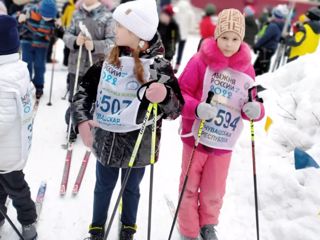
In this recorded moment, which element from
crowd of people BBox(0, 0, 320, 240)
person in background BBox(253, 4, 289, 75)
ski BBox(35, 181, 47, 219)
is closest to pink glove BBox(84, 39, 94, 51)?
crowd of people BBox(0, 0, 320, 240)

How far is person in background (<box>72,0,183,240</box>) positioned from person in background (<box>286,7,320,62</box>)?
5690 mm

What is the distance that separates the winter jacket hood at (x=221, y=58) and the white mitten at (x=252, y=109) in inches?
11.8

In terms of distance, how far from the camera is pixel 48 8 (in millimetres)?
5926

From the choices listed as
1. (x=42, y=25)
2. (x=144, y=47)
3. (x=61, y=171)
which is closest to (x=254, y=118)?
(x=144, y=47)

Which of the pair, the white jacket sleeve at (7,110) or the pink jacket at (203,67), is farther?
the pink jacket at (203,67)

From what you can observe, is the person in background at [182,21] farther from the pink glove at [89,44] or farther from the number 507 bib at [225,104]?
the number 507 bib at [225,104]

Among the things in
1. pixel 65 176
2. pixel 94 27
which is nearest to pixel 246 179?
pixel 65 176

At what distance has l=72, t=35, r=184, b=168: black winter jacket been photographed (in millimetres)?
2547

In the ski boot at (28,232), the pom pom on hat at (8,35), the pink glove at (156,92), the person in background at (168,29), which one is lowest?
the ski boot at (28,232)

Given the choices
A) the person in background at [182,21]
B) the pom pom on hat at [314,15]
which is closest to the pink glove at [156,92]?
the person in background at [182,21]

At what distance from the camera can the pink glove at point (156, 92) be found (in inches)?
92.4

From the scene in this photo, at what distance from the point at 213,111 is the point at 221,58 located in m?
0.44

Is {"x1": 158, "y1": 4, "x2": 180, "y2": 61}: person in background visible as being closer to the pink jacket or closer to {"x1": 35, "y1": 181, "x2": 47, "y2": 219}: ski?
{"x1": 35, "y1": 181, "x2": 47, "y2": 219}: ski

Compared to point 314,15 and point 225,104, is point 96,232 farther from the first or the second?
point 314,15
